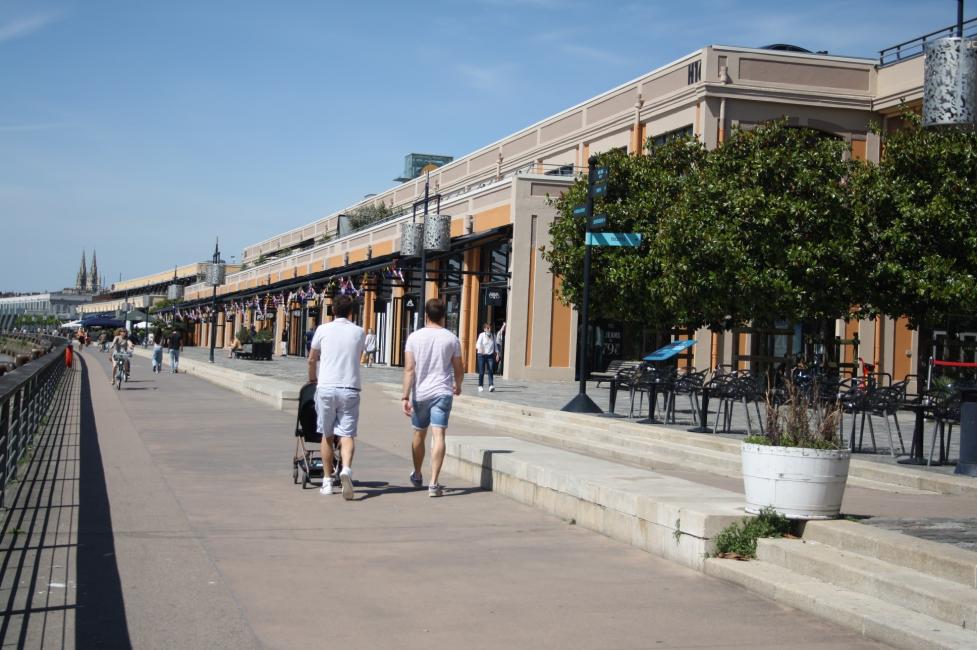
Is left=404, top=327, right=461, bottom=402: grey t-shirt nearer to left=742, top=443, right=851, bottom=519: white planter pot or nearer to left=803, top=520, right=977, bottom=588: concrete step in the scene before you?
left=742, top=443, right=851, bottom=519: white planter pot

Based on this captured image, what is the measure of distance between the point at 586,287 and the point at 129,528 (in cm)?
1224

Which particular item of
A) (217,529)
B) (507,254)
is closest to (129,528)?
(217,529)

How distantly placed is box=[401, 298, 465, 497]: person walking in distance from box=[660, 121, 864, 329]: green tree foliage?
44.0 feet

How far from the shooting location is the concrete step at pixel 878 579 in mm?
5227

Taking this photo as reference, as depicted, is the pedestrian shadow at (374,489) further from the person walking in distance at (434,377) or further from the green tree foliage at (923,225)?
the green tree foliage at (923,225)

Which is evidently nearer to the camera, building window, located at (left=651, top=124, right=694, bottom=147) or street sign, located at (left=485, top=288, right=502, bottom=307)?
building window, located at (left=651, top=124, right=694, bottom=147)

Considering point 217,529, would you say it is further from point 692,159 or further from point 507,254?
point 507,254

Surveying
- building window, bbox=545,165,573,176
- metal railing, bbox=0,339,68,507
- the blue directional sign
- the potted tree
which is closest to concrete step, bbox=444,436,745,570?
the potted tree

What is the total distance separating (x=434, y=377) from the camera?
963 centimetres

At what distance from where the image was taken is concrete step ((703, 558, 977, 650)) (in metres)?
5.02

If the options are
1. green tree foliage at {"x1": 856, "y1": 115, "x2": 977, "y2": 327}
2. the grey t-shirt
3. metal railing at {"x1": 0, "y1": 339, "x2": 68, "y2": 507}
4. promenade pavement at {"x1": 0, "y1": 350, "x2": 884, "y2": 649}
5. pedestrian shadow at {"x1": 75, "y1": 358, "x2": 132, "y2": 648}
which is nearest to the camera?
pedestrian shadow at {"x1": 75, "y1": 358, "x2": 132, "y2": 648}

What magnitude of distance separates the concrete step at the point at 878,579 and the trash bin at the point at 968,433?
4.91 m

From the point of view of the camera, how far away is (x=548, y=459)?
394 inches

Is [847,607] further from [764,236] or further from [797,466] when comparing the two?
[764,236]
